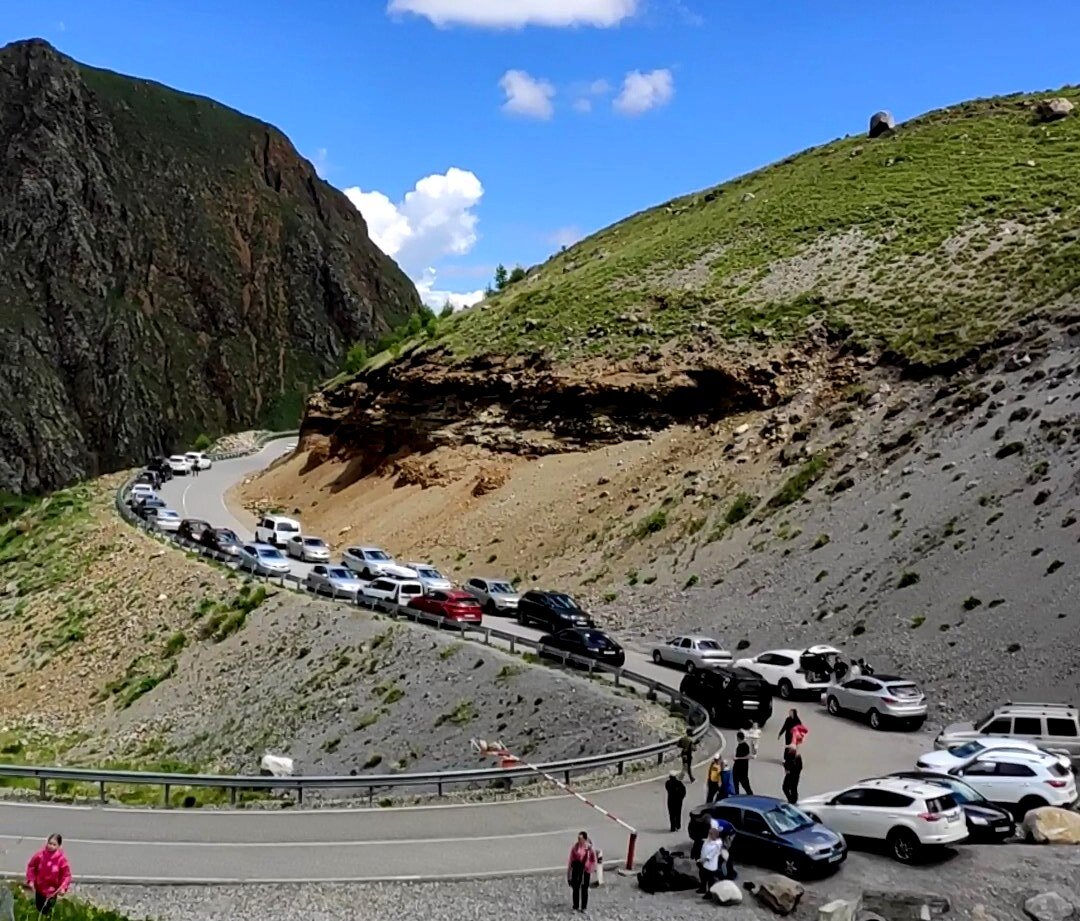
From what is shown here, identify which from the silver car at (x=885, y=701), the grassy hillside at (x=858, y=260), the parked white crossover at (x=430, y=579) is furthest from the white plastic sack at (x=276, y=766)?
the grassy hillside at (x=858, y=260)

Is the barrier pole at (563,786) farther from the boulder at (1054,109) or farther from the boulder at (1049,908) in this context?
the boulder at (1054,109)

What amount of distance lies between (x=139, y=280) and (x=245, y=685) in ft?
496

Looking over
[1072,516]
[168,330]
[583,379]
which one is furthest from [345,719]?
[168,330]

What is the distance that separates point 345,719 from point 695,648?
33.0ft

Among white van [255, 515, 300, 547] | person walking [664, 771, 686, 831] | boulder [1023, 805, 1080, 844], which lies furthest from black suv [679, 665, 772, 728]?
white van [255, 515, 300, 547]

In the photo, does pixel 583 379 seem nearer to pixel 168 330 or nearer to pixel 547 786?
pixel 547 786

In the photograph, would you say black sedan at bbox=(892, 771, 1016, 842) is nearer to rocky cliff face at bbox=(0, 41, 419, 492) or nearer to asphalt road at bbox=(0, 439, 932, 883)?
asphalt road at bbox=(0, 439, 932, 883)

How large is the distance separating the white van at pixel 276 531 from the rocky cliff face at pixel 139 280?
10500 centimetres

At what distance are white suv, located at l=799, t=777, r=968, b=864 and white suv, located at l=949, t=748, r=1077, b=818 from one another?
2592mm

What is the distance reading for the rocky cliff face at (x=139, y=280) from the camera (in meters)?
161

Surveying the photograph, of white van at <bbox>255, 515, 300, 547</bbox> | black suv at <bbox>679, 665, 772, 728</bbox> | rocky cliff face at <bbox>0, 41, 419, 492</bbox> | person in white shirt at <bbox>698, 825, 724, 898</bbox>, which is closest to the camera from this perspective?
person in white shirt at <bbox>698, 825, 724, 898</bbox>

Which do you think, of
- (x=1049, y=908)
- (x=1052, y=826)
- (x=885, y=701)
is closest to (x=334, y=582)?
(x=885, y=701)

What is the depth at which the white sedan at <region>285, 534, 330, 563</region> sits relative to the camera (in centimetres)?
5188

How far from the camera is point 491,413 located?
6003 centimetres
